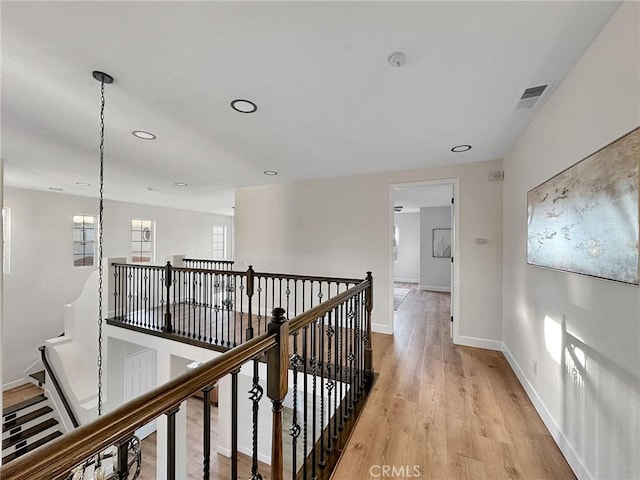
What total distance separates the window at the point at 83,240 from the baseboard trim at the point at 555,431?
8755 millimetres

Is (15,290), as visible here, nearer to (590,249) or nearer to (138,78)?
(138,78)

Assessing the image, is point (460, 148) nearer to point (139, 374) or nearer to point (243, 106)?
point (243, 106)

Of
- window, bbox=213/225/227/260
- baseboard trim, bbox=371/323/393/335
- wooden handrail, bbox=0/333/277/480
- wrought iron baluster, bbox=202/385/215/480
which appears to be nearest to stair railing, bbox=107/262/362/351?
baseboard trim, bbox=371/323/393/335

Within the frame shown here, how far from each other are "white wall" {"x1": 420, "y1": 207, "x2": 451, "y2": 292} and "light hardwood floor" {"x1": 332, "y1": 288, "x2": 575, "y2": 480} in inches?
196

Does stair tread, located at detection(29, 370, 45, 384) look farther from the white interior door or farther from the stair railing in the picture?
the stair railing

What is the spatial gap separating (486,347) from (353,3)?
401 centimetres

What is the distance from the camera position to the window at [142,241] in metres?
7.66

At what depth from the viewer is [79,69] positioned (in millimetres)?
1857

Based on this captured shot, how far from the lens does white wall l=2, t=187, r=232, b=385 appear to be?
5609mm

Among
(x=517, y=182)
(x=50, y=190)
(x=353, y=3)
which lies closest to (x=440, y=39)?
(x=353, y=3)

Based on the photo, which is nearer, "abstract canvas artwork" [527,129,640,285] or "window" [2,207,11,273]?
"abstract canvas artwork" [527,129,640,285]

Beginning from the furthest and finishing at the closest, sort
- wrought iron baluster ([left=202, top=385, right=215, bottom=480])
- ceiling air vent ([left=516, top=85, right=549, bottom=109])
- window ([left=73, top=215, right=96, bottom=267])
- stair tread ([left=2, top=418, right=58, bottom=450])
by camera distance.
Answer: window ([left=73, top=215, right=96, bottom=267])
stair tread ([left=2, top=418, right=58, bottom=450])
ceiling air vent ([left=516, top=85, right=549, bottom=109])
wrought iron baluster ([left=202, top=385, right=215, bottom=480])

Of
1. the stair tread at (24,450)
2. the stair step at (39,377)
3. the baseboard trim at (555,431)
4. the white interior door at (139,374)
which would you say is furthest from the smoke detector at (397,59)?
the stair step at (39,377)

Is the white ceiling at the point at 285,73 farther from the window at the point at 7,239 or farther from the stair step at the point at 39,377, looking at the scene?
the stair step at the point at 39,377
